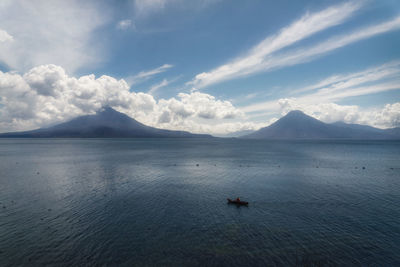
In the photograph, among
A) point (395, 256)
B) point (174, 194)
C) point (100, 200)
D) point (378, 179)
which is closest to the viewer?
point (395, 256)

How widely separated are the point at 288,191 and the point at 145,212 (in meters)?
34.9

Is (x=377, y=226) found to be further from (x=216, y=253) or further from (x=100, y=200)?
(x=100, y=200)

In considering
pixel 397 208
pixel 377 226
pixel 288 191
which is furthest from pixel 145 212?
pixel 397 208

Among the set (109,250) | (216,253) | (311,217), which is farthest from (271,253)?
(109,250)

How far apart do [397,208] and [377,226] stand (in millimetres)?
12397

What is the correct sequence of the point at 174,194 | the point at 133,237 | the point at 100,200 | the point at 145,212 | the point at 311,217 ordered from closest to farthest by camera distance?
the point at 133,237, the point at 311,217, the point at 145,212, the point at 100,200, the point at 174,194

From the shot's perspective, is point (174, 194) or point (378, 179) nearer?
point (174, 194)

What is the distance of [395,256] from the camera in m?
22.3

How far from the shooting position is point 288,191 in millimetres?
47281

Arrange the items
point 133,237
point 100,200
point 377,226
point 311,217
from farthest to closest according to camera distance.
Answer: point 100,200, point 311,217, point 377,226, point 133,237

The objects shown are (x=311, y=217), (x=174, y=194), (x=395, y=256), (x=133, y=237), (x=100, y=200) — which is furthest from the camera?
(x=174, y=194)

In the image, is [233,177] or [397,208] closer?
[397,208]

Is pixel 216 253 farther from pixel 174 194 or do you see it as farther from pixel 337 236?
pixel 174 194

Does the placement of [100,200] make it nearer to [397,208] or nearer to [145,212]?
[145,212]
